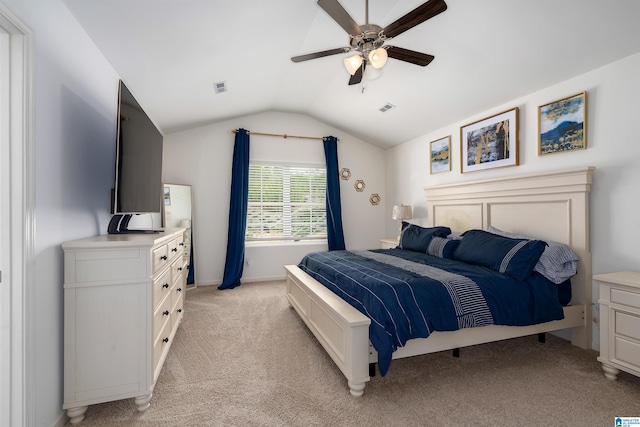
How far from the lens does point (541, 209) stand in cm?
291

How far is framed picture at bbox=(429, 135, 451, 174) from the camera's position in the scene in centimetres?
415

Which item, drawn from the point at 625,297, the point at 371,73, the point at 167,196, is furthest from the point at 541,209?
the point at 167,196

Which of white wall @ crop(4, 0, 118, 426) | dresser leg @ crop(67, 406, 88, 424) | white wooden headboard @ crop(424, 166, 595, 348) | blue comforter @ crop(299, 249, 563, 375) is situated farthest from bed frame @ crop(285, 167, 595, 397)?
white wall @ crop(4, 0, 118, 426)

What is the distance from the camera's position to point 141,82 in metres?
2.85

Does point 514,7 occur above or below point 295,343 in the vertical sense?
above

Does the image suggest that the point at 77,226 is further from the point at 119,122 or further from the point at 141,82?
the point at 141,82

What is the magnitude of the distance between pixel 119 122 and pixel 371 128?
3.82 metres

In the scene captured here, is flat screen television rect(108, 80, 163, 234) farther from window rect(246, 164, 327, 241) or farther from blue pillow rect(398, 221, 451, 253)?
blue pillow rect(398, 221, 451, 253)

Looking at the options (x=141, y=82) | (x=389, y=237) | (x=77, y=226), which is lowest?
(x=389, y=237)

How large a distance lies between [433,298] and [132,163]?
2.26 meters

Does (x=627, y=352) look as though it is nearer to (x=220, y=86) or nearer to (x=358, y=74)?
(x=358, y=74)

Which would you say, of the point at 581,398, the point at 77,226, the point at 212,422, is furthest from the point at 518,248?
the point at 77,226

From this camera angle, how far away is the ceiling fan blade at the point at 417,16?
1709 mm

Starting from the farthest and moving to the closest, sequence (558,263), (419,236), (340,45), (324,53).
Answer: (419,236), (340,45), (558,263), (324,53)
